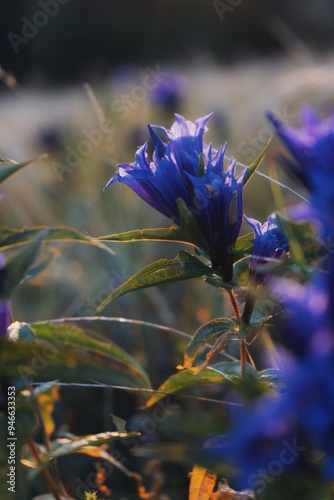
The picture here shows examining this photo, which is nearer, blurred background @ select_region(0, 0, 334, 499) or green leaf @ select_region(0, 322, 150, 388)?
green leaf @ select_region(0, 322, 150, 388)

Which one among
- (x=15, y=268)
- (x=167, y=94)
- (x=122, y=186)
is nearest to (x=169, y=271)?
(x=15, y=268)

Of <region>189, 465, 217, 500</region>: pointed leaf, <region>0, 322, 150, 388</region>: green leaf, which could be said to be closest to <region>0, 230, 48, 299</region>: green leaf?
<region>0, 322, 150, 388</region>: green leaf

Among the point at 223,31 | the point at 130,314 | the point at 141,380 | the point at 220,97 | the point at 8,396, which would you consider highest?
the point at 8,396

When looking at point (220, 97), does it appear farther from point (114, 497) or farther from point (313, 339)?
point (313, 339)

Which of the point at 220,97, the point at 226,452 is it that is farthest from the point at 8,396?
the point at 220,97

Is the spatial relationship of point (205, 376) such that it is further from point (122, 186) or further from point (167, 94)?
point (167, 94)

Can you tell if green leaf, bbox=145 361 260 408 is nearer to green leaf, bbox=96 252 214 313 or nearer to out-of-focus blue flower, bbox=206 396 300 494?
green leaf, bbox=96 252 214 313
